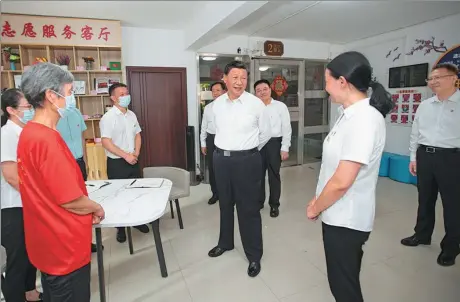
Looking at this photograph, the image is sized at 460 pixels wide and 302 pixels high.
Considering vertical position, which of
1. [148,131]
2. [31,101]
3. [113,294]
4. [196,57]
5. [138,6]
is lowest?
[113,294]

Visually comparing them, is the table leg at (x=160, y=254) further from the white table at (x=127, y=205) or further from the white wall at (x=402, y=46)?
the white wall at (x=402, y=46)

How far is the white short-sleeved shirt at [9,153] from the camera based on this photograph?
1375 mm

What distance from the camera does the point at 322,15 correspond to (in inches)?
155

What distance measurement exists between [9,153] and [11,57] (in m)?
3.12

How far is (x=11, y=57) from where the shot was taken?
3.63 metres

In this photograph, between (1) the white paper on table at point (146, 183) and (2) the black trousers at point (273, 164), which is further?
(2) the black trousers at point (273, 164)

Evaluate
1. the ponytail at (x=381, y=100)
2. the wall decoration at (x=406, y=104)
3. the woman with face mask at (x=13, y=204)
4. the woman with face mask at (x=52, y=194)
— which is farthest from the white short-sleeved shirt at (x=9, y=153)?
the wall decoration at (x=406, y=104)

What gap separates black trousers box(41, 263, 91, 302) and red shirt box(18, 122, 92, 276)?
0.10 ft

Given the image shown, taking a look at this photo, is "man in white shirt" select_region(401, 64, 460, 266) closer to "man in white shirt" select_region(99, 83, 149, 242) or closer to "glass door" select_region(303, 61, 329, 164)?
"man in white shirt" select_region(99, 83, 149, 242)

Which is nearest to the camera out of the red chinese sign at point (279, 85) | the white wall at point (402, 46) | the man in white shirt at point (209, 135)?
the man in white shirt at point (209, 135)

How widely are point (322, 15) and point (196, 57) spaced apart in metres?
2.05

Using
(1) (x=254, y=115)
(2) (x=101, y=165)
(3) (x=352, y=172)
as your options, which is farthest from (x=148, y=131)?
(3) (x=352, y=172)

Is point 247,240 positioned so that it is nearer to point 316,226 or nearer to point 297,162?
point 316,226

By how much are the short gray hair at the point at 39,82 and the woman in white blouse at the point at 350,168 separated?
117 cm
